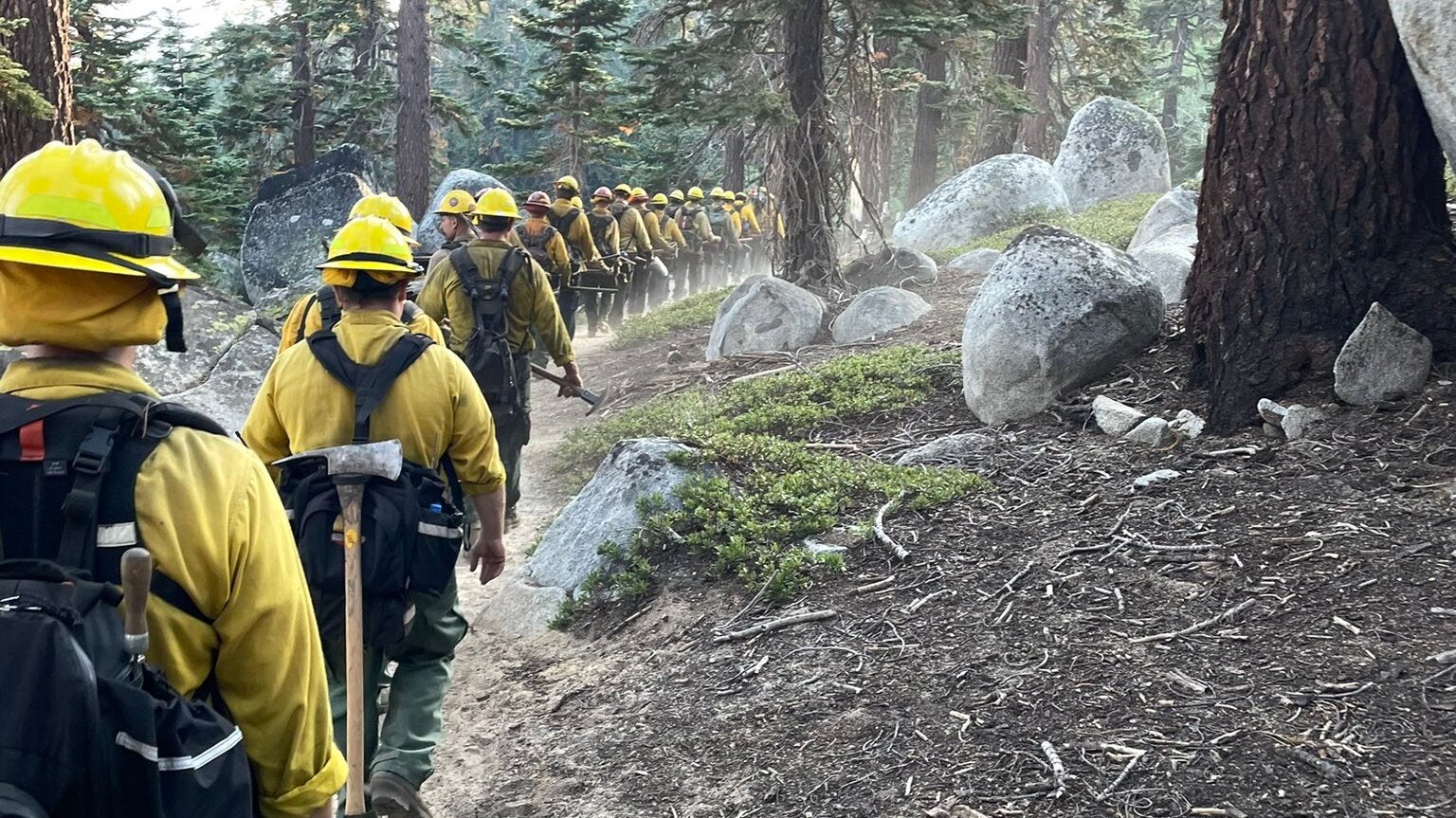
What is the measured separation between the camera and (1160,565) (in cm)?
462

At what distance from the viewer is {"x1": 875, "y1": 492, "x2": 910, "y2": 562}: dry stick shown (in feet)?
17.5

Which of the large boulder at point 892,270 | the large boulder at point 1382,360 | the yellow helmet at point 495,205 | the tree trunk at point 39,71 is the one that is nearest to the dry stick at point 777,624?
the large boulder at point 1382,360

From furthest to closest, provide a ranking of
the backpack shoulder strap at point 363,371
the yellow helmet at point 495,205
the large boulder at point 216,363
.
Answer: the large boulder at point 216,363 → the yellow helmet at point 495,205 → the backpack shoulder strap at point 363,371

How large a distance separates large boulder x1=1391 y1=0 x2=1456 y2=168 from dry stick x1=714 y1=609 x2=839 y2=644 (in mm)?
3340

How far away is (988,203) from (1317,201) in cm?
1344

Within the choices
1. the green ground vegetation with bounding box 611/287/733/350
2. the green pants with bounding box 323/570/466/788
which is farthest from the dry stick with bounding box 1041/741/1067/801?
the green ground vegetation with bounding box 611/287/733/350

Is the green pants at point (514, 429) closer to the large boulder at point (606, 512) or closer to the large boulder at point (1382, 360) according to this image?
the large boulder at point (606, 512)

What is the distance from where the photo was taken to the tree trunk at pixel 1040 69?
23578mm

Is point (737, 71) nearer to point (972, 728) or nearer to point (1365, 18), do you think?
point (1365, 18)

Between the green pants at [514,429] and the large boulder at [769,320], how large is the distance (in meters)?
4.14

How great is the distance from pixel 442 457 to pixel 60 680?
2600mm

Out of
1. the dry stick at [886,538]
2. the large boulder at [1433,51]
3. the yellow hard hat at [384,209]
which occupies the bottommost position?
the dry stick at [886,538]

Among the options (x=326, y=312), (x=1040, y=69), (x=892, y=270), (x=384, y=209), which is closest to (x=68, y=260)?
(x=326, y=312)

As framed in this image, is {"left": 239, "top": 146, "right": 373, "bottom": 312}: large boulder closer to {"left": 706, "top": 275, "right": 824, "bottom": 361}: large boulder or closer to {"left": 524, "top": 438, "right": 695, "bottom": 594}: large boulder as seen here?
{"left": 706, "top": 275, "right": 824, "bottom": 361}: large boulder
